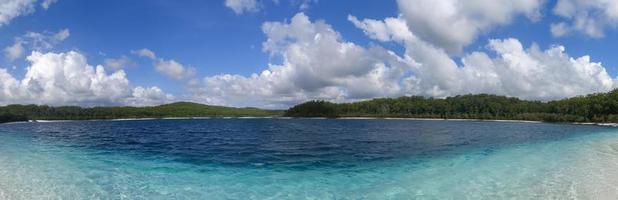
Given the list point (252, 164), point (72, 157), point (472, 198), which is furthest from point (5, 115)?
point (472, 198)

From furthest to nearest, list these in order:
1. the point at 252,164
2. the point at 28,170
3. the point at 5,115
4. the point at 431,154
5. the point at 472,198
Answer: the point at 5,115 < the point at 431,154 < the point at 252,164 < the point at 28,170 < the point at 472,198

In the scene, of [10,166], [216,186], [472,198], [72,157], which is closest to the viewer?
[472,198]

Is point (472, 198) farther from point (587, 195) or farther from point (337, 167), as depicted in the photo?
point (337, 167)

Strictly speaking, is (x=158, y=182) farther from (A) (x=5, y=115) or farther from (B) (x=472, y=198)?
(A) (x=5, y=115)

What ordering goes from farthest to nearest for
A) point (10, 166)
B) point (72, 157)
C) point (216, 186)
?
point (72, 157) < point (10, 166) < point (216, 186)

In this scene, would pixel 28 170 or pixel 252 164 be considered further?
pixel 252 164

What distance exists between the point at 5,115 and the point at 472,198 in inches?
8199

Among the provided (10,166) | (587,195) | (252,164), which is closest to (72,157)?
(10,166)

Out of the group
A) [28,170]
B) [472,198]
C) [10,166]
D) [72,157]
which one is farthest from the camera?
[72,157]

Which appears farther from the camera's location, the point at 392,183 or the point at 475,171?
the point at 475,171

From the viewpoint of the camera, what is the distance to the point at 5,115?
17425 cm

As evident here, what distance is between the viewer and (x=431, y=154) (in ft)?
101

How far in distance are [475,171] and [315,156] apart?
442 inches

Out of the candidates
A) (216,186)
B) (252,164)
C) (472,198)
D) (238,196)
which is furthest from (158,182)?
(472,198)
